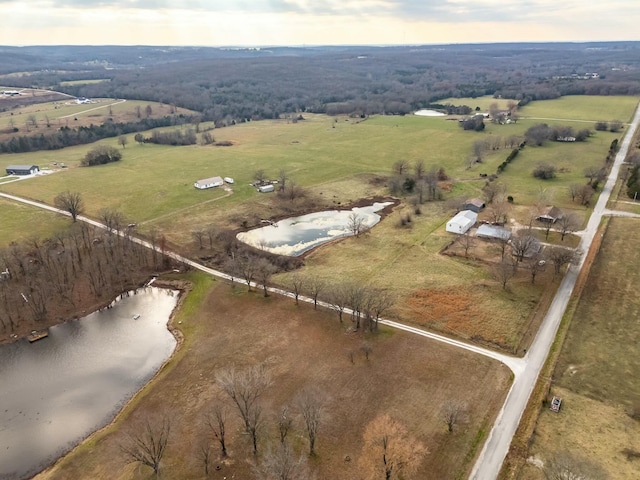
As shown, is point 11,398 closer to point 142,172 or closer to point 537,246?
point 537,246

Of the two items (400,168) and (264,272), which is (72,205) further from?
(400,168)

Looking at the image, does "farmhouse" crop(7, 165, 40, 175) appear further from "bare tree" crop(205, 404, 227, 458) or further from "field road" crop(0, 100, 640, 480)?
"bare tree" crop(205, 404, 227, 458)

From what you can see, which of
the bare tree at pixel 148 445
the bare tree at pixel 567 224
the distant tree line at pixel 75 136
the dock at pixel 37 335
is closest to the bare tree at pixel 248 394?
the bare tree at pixel 148 445

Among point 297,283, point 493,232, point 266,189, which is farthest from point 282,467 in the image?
point 266,189

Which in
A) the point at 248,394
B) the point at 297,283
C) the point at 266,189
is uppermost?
the point at 248,394

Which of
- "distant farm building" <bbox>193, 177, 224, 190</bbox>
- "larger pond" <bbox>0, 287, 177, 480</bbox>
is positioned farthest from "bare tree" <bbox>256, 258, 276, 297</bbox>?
"distant farm building" <bbox>193, 177, 224, 190</bbox>

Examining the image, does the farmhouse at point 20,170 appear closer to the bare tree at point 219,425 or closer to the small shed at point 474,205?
the bare tree at point 219,425

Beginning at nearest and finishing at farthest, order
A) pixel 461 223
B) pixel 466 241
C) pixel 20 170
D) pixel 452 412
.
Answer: pixel 452 412
pixel 466 241
pixel 461 223
pixel 20 170
